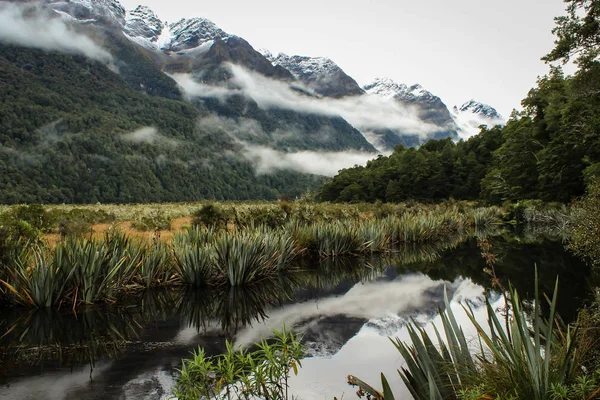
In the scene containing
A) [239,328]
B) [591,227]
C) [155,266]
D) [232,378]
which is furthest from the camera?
[155,266]

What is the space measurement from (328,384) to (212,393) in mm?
1240

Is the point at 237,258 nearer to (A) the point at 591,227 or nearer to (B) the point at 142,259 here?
(B) the point at 142,259

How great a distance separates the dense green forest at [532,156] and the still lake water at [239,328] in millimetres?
10554

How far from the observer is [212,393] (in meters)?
3.96

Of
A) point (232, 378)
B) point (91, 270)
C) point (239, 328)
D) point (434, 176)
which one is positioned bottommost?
point (239, 328)

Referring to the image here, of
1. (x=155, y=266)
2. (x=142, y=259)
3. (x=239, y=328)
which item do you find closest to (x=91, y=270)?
(x=142, y=259)

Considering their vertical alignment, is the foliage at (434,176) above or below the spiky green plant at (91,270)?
above

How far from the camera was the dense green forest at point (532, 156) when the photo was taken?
17297 millimetres

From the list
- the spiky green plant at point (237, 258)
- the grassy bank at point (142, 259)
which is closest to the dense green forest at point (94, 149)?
the grassy bank at point (142, 259)

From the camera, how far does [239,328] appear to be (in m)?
6.34

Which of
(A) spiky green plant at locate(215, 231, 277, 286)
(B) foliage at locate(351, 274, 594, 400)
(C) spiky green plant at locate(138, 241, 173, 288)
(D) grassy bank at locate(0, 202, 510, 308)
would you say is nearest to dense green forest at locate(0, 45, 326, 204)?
(D) grassy bank at locate(0, 202, 510, 308)

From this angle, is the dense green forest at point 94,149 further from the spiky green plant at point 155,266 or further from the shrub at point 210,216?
the spiky green plant at point 155,266

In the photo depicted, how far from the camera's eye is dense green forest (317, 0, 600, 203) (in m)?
17.3

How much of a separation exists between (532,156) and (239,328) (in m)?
38.7
